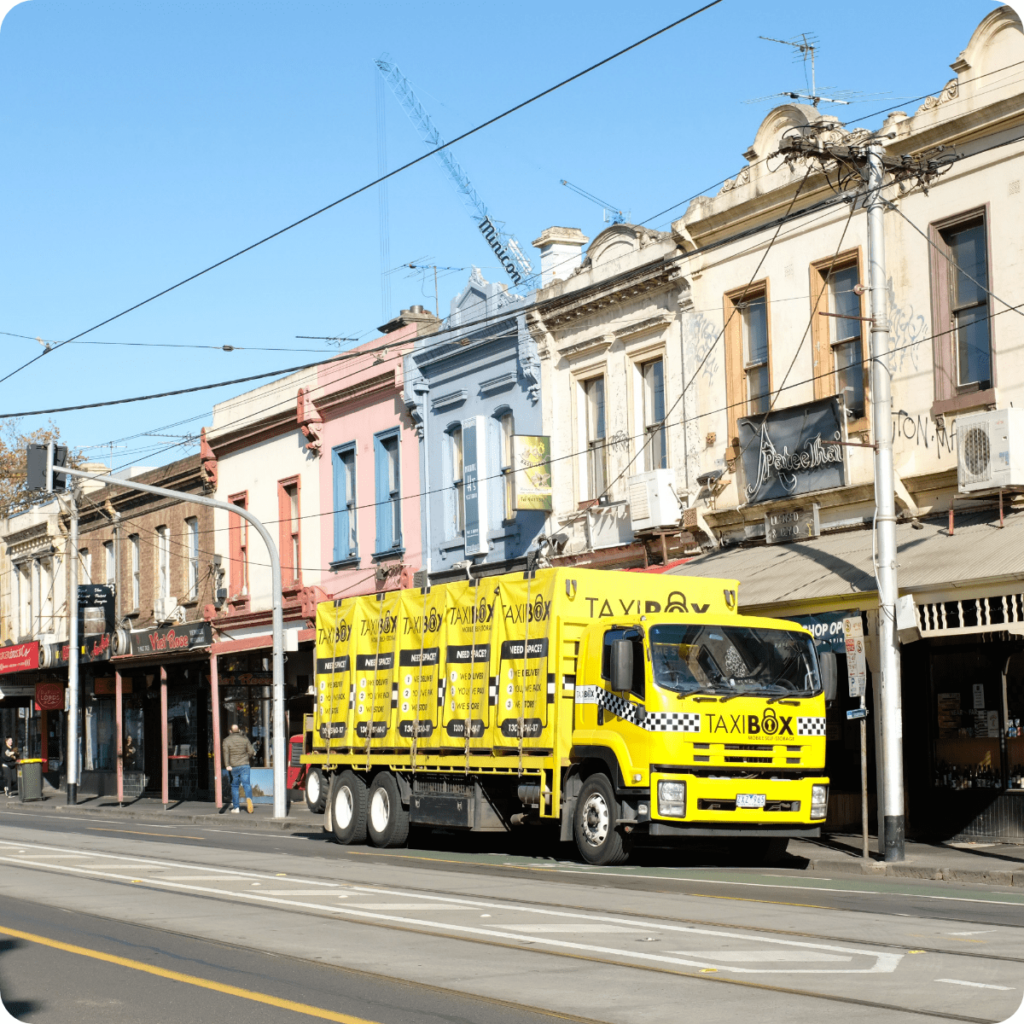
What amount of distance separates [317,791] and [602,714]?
23.8ft

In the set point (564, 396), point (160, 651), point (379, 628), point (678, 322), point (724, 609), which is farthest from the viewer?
point (160, 651)

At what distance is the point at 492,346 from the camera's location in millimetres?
28984

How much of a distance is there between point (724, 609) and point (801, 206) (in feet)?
22.1

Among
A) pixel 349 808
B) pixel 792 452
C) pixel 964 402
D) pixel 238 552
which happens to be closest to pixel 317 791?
pixel 349 808

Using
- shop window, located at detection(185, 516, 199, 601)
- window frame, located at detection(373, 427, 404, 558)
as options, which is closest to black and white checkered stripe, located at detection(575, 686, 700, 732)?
window frame, located at detection(373, 427, 404, 558)

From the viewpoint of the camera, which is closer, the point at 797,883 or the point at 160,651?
the point at 797,883

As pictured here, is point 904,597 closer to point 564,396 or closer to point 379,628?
point 379,628

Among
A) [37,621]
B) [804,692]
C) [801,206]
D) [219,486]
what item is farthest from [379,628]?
[37,621]

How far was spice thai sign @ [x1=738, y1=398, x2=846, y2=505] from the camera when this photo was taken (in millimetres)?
21250

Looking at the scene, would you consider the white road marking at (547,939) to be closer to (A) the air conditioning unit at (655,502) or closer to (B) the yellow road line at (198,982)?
(B) the yellow road line at (198,982)

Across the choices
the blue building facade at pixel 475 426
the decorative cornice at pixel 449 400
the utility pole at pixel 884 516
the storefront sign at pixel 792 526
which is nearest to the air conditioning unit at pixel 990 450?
the utility pole at pixel 884 516

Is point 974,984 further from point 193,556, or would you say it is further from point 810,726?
point 193,556

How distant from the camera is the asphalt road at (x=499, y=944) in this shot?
864 cm

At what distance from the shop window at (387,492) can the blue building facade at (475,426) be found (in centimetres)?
120
